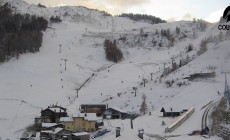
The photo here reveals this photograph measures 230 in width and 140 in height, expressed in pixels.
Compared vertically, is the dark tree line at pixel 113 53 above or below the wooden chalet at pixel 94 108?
above

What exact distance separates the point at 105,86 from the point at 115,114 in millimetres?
34435

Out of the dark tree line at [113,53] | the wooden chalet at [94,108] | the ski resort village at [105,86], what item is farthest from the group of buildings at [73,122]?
the dark tree line at [113,53]

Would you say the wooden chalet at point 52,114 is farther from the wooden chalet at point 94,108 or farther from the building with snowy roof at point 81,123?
the wooden chalet at point 94,108

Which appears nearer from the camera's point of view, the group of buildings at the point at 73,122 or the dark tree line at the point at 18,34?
the group of buildings at the point at 73,122

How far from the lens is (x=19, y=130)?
69188 millimetres

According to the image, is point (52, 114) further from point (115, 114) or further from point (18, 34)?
point (18, 34)

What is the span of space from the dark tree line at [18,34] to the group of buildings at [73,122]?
50.9 meters

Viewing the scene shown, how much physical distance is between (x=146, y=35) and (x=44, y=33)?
159 feet

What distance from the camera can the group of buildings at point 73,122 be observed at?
5731 centimetres

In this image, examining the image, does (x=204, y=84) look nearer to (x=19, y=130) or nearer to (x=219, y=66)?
(x=219, y=66)

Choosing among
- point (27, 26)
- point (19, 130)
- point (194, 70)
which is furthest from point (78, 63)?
point (19, 130)

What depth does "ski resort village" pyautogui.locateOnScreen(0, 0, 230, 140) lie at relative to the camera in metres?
53.2

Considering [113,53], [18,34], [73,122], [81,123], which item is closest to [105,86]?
[73,122]

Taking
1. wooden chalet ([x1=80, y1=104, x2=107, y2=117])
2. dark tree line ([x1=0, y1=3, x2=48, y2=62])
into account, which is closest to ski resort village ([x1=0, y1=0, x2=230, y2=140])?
wooden chalet ([x1=80, y1=104, x2=107, y2=117])
